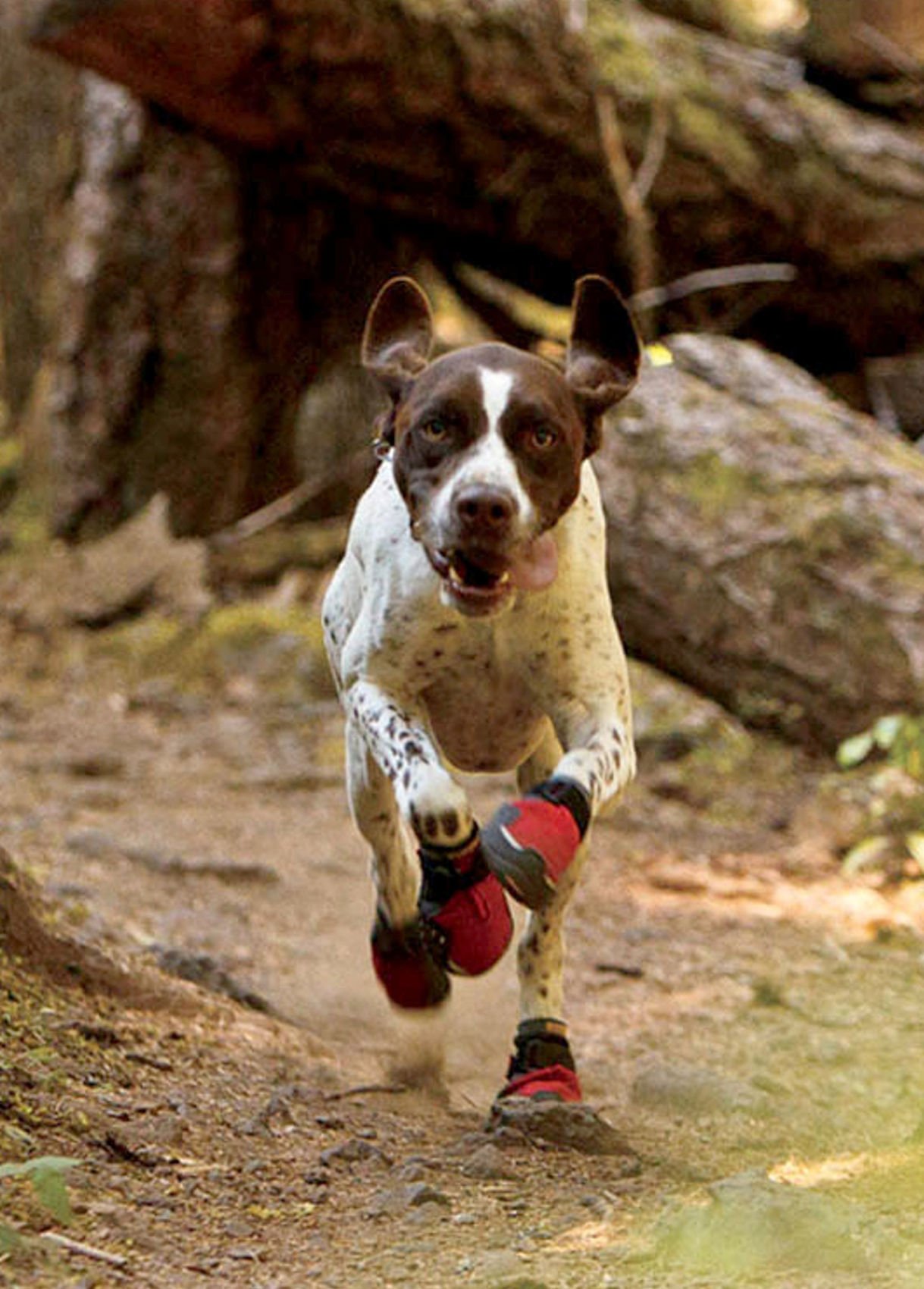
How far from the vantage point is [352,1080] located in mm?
4355

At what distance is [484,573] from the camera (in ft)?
11.9

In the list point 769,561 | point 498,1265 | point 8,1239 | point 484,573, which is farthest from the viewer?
point 769,561

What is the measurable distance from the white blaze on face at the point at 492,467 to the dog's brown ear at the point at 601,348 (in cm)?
31

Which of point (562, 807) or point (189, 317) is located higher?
point (189, 317)

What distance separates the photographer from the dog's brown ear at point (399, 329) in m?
4.02

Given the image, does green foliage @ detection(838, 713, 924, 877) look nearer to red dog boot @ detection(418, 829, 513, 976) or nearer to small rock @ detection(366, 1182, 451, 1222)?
red dog boot @ detection(418, 829, 513, 976)

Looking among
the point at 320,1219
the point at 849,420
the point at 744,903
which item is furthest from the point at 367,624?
the point at 849,420

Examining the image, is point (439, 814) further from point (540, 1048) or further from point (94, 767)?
point (94, 767)

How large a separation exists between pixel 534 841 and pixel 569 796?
173 mm

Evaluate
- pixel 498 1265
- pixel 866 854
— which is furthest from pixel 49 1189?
pixel 866 854

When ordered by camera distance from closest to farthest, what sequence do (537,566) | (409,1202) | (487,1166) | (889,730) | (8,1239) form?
(8,1239) → (409,1202) → (487,1166) → (537,566) → (889,730)

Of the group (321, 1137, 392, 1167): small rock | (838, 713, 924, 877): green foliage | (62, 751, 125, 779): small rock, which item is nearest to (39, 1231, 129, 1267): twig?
(321, 1137, 392, 1167): small rock

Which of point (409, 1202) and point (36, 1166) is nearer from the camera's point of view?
point (36, 1166)

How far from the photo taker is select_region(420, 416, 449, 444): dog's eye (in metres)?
3.65
